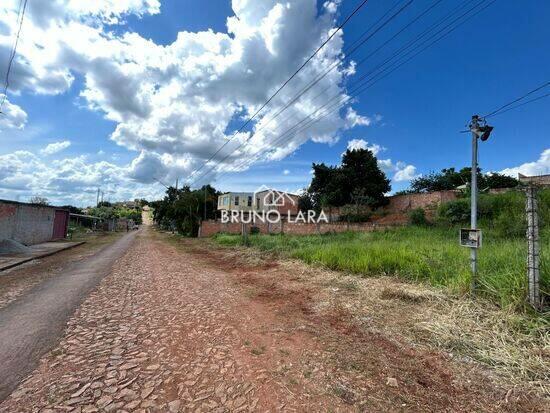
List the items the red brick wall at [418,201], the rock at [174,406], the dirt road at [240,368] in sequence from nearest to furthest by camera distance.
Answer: the rock at [174,406] < the dirt road at [240,368] < the red brick wall at [418,201]

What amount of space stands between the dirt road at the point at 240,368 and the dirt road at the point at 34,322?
0.58 ft

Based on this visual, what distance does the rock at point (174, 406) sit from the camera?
7.47 feet

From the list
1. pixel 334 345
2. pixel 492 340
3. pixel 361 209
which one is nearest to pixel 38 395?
pixel 334 345

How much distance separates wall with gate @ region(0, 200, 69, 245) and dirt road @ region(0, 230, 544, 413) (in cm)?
1481

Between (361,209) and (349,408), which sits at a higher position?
(361,209)

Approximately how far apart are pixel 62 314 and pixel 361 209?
1013 inches

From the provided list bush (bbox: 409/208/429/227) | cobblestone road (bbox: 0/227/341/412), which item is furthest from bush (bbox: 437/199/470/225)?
cobblestone road (bbox: 0/227/341/412)

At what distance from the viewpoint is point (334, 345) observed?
11.5 feet

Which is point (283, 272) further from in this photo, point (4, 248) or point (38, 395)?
point (4, 248)

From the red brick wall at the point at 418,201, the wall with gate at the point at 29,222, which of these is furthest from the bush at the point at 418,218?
the wall with gate at the point at 29,222

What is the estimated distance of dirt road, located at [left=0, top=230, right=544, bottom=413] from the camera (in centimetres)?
238

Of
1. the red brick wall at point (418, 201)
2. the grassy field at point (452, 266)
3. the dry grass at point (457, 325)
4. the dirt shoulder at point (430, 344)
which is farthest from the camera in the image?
the red brick wall at point (418, 201)

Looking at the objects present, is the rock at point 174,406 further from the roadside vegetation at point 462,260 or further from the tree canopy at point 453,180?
the tree canopy at point 453,180

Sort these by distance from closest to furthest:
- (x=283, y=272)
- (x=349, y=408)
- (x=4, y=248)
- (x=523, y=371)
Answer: (x=349, y=408), (x=523, y=371), (x=283, y=272), (x=4, y=248)
